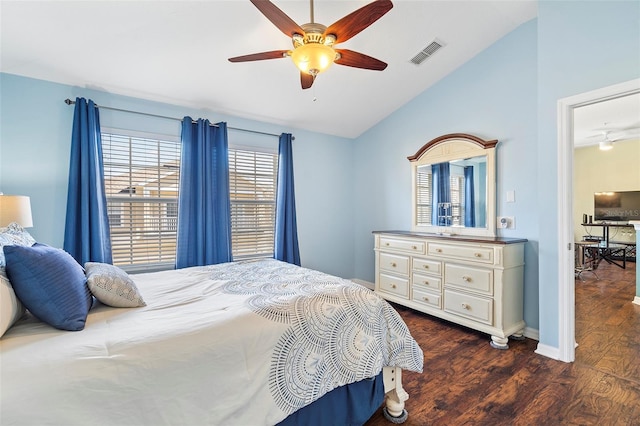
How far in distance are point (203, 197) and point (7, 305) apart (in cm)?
218

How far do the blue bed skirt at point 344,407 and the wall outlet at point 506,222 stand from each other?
2.15 m

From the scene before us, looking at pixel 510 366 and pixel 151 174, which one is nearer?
pixel 510 366

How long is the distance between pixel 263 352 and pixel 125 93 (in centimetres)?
297

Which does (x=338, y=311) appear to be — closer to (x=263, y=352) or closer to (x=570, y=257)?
(x=263, y=352)

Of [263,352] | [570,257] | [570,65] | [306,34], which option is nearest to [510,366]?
[570,257]

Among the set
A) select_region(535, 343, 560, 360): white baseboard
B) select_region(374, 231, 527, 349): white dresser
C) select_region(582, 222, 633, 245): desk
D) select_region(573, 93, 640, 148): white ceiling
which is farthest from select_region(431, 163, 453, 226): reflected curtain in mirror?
select_region(582, 222, 633, 245): desk

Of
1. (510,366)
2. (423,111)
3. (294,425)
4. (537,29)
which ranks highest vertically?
(537,29)

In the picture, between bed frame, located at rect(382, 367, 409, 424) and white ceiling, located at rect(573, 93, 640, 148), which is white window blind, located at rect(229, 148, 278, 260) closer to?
bed frame, located at rect(382, 367, 409, 424)

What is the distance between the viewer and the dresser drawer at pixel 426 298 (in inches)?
119

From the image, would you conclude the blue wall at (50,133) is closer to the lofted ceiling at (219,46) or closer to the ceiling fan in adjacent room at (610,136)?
the lofted ceiling at (219,46)

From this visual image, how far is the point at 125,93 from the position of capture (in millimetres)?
2896

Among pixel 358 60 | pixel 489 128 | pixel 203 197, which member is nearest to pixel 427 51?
pixel 489 128

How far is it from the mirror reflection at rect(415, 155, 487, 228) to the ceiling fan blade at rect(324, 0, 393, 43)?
209cm

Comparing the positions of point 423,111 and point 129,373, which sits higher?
point 423,111
